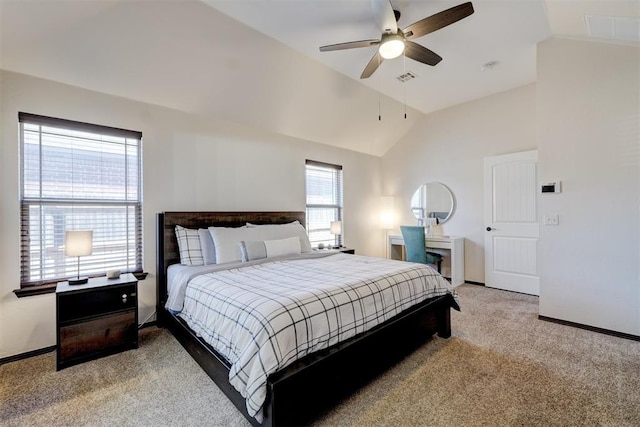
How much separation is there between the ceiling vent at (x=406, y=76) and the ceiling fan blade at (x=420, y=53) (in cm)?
109

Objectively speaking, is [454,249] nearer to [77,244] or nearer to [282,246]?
[282,246]

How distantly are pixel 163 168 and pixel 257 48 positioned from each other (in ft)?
5.40

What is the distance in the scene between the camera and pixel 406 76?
3754 mm

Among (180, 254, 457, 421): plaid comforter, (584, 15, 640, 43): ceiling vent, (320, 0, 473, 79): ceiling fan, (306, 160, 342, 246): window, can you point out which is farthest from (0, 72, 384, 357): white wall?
(584, 15, 640, 43): ceiling vent

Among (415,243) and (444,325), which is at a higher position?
(415,243)

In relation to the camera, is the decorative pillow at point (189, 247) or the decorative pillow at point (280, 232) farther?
the decorative pillow at point (280, 232)

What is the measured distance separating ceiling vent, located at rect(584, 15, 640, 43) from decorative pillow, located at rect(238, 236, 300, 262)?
3503 millimetres

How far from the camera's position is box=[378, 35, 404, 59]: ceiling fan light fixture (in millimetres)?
2221

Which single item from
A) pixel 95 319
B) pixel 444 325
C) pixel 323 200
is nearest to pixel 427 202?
pixel 323 200

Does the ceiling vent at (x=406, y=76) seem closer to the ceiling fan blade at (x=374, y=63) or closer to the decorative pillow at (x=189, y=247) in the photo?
the ceiling fan blade at (x=374, y=63)

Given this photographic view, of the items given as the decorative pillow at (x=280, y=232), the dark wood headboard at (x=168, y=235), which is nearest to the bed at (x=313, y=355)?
the dark wood headboard at (x=168, y=235)

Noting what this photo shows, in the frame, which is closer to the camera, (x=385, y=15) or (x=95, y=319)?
(x=385, y=15)

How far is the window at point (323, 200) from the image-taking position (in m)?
4.80

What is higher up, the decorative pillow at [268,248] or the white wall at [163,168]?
the white wall at [163,168]
